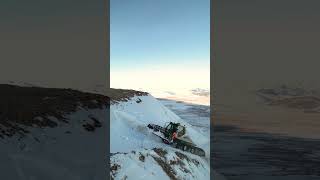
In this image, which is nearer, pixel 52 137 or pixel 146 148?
pixel 52 137

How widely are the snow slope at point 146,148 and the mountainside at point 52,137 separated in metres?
1.08

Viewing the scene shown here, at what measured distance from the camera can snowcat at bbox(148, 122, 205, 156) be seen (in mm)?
26656

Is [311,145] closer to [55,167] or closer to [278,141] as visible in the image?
[278,141]

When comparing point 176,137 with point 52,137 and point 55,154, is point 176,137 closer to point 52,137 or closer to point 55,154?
point 52,137

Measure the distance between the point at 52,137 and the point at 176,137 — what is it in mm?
9658

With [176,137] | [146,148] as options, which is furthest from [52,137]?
[176,137]

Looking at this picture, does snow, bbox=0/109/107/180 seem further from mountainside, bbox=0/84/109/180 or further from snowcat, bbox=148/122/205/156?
snowcat, bbox=148/122/205/156

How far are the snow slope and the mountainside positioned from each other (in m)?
1.08

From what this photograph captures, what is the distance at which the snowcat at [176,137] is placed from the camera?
26.7 m

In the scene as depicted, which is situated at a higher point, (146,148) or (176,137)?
(176,137)

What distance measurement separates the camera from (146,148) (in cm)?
2309

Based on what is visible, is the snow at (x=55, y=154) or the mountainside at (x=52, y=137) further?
the mountainside at (x=52, y=137)

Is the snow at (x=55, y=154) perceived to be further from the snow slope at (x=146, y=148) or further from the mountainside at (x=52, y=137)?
the snow slope at (x=146, y=148)

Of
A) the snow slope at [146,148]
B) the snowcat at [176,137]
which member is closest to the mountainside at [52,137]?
the snow slope at [146,148]
